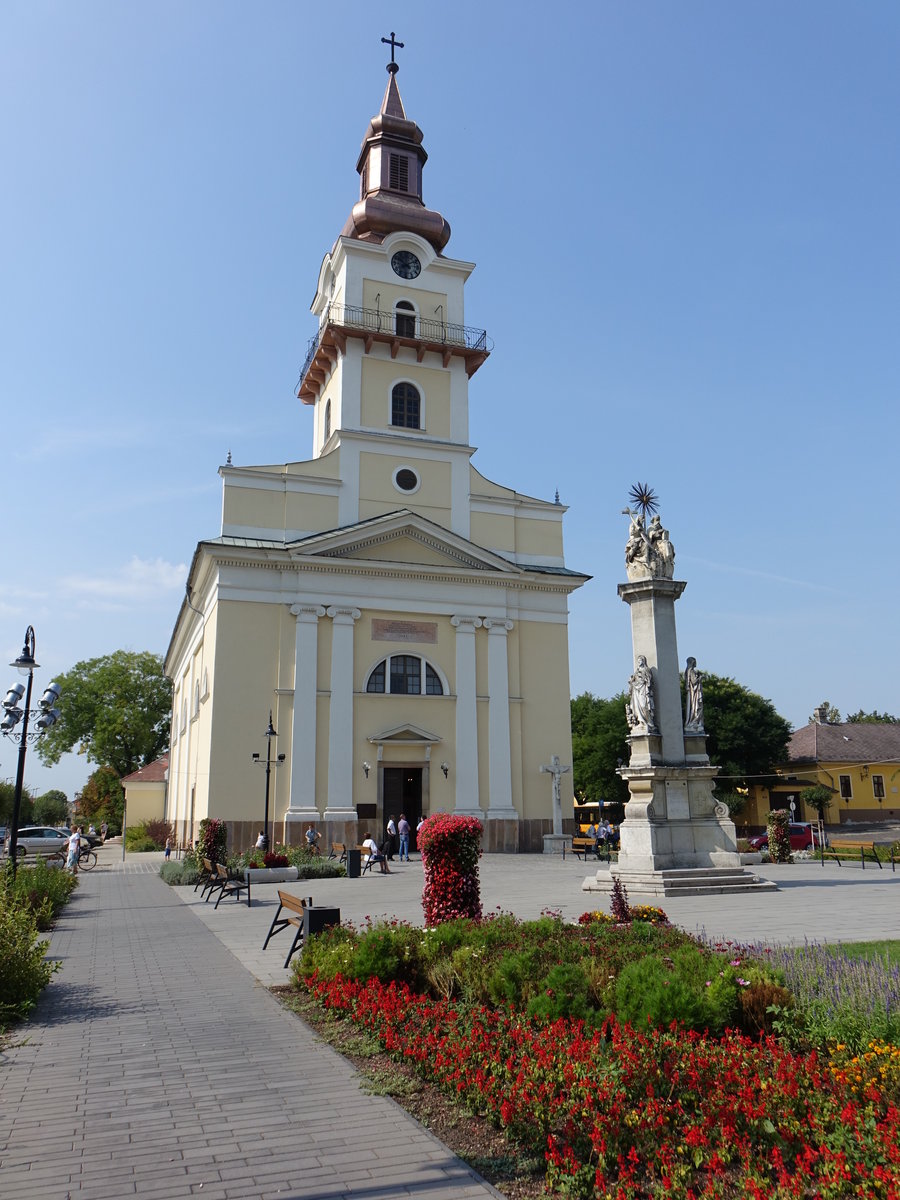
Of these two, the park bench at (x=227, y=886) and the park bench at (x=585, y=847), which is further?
the park bench at (x=585, y=847)

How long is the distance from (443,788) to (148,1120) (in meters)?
30.1

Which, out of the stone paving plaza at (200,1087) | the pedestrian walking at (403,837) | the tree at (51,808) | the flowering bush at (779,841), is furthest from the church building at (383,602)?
the tree at (51,808)

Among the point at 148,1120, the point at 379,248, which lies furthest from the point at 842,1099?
the point at 379,248

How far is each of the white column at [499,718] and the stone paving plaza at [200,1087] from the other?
69.8 ft

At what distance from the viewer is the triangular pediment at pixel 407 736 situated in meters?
34.7

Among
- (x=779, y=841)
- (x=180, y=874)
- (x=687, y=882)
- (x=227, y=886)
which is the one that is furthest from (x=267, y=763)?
(x=687, y=882)

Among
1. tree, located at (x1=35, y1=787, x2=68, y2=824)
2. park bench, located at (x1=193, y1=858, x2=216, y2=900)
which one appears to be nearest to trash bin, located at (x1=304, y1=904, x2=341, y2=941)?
park bench, located at (x1=193, y1=858, x2=216, y2=900)

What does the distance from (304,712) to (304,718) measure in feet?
0.74

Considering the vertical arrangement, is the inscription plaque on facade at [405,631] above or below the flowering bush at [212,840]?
above

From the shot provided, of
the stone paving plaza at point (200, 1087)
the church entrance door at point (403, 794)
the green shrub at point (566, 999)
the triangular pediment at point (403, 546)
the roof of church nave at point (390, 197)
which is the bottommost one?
the stone paving plaza at point (200, 1087)

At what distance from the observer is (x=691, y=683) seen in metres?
19.9

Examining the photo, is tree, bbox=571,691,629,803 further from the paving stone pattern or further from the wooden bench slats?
the paving stone pattern

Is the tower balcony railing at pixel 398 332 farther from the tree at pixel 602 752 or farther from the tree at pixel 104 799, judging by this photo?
the tree at pixel 104 799

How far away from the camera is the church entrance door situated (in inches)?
1377
